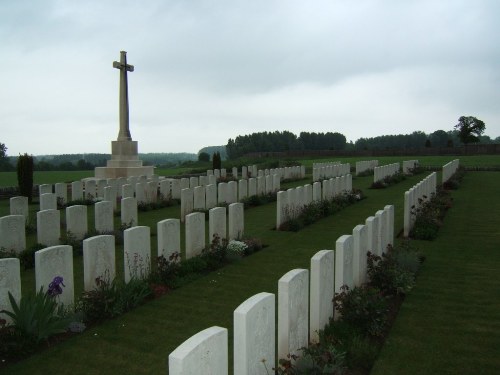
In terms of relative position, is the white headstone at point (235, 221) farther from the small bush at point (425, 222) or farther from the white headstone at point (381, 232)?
the small bush at point (425, 222)

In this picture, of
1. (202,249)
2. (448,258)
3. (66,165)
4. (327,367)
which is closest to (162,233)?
(202,249)

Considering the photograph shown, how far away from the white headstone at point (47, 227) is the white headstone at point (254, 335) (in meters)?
6.71

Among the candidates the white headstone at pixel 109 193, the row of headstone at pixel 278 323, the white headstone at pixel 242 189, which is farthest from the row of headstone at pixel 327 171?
the row of headstone at pixel 278 323

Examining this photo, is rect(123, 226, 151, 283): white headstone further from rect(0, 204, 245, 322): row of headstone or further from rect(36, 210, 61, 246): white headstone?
rect(36, 210, 61, 246): white headstone

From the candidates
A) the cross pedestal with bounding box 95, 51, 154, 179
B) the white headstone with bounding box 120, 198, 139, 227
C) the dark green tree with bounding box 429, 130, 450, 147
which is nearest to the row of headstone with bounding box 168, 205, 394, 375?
the white headstone with bounding box 120, 198, 139, 227

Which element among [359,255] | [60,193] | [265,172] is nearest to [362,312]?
[359,255]

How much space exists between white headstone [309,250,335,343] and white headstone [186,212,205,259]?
3.78 meters

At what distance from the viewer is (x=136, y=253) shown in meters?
6.77

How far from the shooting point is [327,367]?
371 cm

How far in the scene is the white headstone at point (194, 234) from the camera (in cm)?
821

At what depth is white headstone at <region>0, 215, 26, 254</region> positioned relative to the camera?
8164 millimetres

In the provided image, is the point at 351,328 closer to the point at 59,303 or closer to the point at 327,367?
the point at 327,367

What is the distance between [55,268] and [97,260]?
73 cm

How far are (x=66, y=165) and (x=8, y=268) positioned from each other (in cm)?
4790
